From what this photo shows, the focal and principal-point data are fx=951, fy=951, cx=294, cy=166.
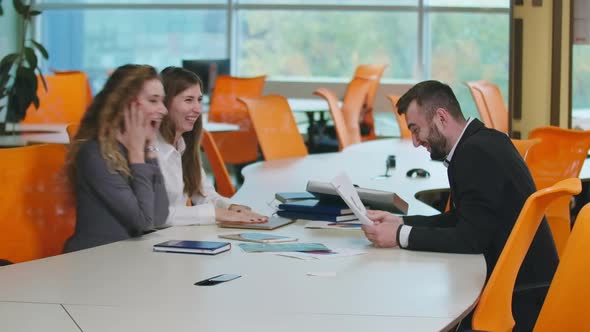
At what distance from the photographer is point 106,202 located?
339 cm

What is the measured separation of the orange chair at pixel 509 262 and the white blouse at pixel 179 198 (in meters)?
1.43

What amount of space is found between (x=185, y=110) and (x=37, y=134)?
118 inches

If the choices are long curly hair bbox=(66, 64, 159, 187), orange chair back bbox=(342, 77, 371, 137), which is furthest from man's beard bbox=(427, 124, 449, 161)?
orange chair back bbox=(342, 77, 371, 137)

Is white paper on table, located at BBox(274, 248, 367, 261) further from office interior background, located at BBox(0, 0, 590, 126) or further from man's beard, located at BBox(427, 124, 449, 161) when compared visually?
office interior background, located at BBox(0, 0, 590, 126)

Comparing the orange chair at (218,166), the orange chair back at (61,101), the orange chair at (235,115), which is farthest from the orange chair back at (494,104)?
the orange chair at (218,166)

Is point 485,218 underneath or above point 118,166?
underneath

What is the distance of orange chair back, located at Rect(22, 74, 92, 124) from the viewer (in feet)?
26.8

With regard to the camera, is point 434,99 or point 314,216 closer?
point 434,99

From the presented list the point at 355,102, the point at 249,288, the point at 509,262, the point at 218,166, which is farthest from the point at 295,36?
the point at 509,262

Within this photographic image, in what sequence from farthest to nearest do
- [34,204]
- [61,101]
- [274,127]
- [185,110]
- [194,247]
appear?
[61,101] → [274,127] → [185,110] → [34,204] → [194,247]

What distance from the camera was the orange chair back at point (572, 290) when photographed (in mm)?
2430

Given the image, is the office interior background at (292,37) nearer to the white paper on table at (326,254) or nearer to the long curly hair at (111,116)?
the long curly hair at (111,116)

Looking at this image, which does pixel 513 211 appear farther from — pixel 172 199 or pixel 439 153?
pixel 172 199

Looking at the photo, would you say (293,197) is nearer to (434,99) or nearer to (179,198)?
(179,198)
